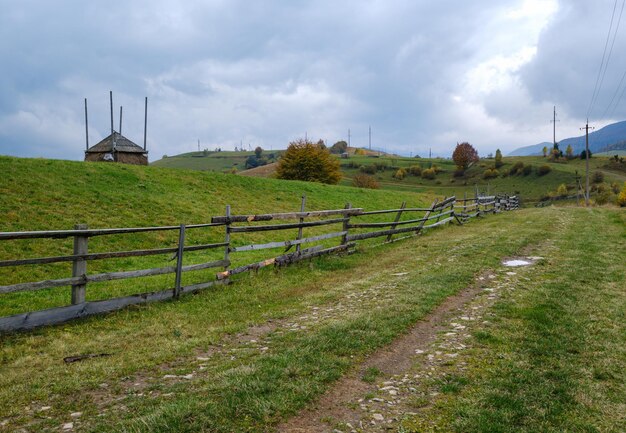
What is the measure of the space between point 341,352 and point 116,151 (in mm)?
44381

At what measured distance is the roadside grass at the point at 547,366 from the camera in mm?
4195

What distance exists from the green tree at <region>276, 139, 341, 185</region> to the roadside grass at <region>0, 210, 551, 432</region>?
157 ft

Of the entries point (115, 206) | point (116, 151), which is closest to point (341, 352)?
point (115, 206)

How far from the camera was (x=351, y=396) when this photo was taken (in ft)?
15.6

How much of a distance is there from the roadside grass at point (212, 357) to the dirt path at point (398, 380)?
21cm

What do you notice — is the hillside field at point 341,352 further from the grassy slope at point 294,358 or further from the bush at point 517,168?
the bush at point 517,168

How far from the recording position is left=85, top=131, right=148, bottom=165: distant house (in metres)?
44.0

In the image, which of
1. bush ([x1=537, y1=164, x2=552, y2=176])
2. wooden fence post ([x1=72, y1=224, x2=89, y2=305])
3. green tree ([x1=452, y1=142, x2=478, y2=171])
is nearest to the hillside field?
wooden fence post ([x1=72, y1=224, x2=89, y2=305])

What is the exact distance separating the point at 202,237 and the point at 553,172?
382 feet

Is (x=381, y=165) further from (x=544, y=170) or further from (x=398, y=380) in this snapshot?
(x=398, y=380)

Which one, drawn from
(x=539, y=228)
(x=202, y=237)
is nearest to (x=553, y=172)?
(x=539, y=228)

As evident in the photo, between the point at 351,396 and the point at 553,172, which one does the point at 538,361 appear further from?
the point at 553,172

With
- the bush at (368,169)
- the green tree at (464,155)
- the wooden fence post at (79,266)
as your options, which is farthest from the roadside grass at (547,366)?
the green tree at (464,155)

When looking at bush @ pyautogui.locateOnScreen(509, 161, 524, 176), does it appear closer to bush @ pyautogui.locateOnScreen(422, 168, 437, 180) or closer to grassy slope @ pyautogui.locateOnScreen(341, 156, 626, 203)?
grassy slope @ pyautogui.locateOnScreen(341, 156, 626, 203)
